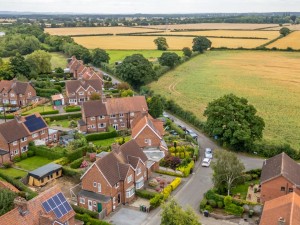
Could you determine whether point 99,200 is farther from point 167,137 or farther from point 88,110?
point 88,110

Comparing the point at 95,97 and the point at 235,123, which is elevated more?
the point at 235,123

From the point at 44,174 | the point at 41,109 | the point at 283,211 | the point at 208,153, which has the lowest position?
the point at 208,153

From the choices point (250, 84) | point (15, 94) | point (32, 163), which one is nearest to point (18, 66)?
point (15, 94)

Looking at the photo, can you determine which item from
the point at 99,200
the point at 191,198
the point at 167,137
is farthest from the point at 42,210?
the point at 167,137

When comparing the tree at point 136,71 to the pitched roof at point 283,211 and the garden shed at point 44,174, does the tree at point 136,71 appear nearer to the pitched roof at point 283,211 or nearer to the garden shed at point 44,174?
the garden shed at point 44,174

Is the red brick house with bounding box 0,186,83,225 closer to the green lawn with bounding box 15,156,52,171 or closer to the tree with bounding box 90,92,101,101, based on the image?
the green lawn with bounding box 15,156,52,171

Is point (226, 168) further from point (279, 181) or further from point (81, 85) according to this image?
point (81, 85)
